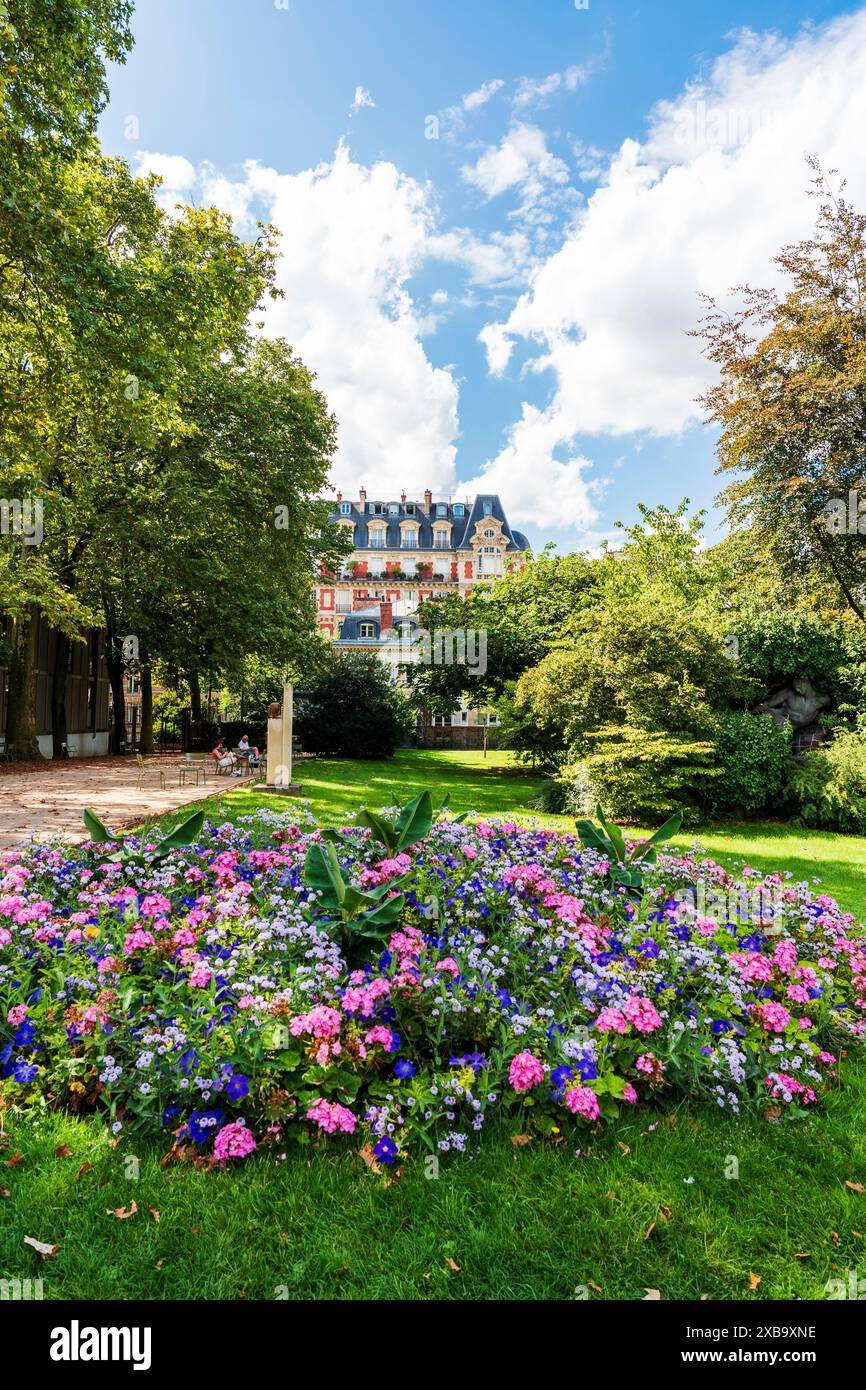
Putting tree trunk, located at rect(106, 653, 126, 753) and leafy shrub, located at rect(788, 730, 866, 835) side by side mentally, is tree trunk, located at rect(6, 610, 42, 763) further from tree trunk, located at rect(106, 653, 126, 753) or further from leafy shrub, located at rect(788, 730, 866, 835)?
leafy shrub, located at rect(788, 730, 866, 835)

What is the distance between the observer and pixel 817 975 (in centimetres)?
353

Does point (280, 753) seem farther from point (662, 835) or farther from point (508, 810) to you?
point (662, 835)

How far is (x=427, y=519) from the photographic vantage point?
7012 centimetres

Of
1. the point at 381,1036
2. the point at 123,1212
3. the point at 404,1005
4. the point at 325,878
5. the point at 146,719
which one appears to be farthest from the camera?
the point at 146,719

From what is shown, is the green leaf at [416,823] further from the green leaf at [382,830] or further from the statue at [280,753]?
the statue at [280,753]

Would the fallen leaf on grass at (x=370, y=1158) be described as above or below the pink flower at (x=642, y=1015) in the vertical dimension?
below

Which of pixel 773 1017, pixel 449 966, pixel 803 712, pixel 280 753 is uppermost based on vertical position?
pixel 803 712

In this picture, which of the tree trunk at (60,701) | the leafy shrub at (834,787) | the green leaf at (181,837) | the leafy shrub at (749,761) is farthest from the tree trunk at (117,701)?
the green leaf at (181,837)

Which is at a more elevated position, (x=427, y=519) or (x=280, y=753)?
(x=427, y=519)

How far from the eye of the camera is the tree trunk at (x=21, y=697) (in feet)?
56.0

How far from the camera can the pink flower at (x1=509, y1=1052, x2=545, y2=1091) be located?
251 cm

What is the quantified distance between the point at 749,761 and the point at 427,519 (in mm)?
62264

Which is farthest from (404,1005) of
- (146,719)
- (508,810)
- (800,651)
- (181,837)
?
(146,719)
